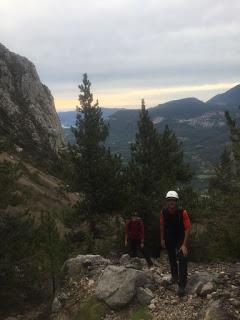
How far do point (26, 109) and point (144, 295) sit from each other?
44.2m

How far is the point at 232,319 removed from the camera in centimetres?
897

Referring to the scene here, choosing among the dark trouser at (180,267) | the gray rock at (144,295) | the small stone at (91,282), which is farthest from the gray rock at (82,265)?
the dark trouser at (180,267)

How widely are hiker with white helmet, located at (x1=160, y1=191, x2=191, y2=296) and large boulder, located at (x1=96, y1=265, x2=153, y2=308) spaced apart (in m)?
0.95

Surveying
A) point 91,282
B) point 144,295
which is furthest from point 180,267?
point 91,282

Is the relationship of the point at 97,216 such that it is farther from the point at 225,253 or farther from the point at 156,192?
the point at 225,253

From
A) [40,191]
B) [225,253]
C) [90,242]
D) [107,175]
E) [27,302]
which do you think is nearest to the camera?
[27,302]

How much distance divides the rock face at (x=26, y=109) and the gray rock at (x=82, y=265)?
33.1 meters

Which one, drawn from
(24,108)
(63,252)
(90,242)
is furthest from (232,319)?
(24,108)

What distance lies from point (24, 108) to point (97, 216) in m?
30.7

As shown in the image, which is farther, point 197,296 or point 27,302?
point 27,302

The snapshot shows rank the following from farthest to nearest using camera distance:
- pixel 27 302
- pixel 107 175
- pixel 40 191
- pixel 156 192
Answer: pixel 40 191
pixel 107 175
pixel 156 192
pixel 27 302

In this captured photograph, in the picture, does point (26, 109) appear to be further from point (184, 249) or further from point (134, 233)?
point (184, 249)

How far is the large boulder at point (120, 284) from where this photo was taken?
35.8 ft

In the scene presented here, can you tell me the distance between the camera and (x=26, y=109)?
172 ft
